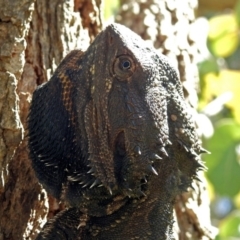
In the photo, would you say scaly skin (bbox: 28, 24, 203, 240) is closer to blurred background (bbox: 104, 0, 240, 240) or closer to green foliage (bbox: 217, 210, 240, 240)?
blurred background (bbox: 104, 0, 240, 240)

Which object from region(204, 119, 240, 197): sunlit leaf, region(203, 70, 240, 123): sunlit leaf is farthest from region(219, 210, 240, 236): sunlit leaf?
region(203, 70, 240, 123): sunlit leaf

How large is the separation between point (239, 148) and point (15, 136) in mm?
1760

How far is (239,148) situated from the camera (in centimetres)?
416

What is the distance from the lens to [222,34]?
4859mm

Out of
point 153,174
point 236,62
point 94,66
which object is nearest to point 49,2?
point 94,66

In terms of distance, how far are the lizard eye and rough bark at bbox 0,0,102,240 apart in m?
0.41

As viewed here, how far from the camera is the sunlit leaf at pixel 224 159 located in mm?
3836

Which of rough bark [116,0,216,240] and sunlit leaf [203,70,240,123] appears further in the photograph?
sunlit leaf [203,70,240,123]

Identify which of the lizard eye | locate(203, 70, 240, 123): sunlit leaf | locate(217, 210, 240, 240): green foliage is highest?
locate(203, 70, 240, 123): sunlit leaf

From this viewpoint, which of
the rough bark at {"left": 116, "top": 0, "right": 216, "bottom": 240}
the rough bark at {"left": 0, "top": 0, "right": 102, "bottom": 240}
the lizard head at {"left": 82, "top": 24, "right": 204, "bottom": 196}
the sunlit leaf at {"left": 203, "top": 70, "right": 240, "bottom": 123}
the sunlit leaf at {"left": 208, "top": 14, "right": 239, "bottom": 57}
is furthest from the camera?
the sunlit leaf at {"left": 208, "top": 14, "right": 239, "bottom": 57}

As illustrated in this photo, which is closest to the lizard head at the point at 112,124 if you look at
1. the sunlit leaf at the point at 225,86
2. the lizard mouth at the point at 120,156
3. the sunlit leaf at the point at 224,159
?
the lizard mouth at the point at 120,156

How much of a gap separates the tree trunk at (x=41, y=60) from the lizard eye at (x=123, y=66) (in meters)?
0.41

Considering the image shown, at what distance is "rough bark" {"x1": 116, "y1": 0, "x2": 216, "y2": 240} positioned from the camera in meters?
3.58

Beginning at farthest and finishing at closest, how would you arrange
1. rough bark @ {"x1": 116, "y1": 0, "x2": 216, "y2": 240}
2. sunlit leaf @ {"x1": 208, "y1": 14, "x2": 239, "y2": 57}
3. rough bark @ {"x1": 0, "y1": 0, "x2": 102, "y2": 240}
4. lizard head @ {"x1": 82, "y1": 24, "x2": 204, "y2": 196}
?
sunlit leaf @ {"x1": 208, "y1": 14, "x2": 239, "y2": 57} < rough bark @ {"x1": 116, "y1": 0, "x2": 216, "y2": 240} < rough bark @ {"x1": 0, "y1": 0, "x2": 102, "y2": 240} < lizard head @ {"x1": 82, "y1": 24, "x2": 204, "y2": 196}
